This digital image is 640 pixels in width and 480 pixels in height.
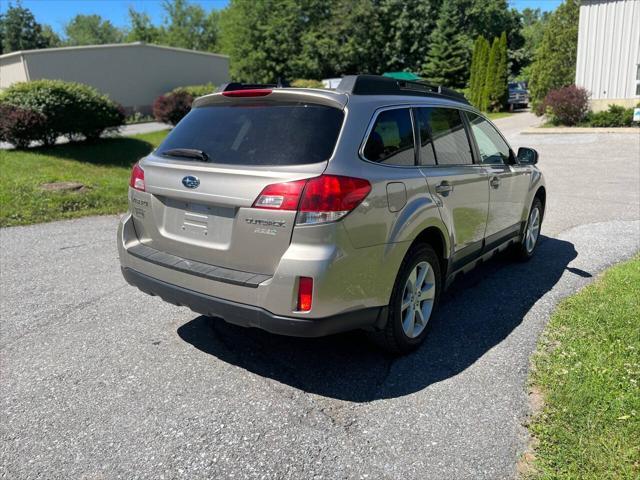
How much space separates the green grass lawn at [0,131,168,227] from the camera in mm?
8500

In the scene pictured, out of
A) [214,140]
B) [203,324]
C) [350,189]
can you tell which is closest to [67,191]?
[203,324]

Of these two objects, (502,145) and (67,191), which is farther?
(67,191)

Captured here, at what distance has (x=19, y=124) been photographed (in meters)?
12.0

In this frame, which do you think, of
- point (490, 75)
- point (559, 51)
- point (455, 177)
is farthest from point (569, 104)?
point (455, 177)

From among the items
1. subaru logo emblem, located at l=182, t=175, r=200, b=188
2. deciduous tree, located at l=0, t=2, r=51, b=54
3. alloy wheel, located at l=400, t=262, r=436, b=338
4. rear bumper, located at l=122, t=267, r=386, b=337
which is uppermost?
deciduous tree, located at l=0, t=2, r=51, b=54

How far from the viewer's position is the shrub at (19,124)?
11.8 m

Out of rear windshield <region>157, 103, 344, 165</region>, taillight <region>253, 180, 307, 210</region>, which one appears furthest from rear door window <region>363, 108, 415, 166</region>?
taillight <region>253, 180, 307, 210</region>

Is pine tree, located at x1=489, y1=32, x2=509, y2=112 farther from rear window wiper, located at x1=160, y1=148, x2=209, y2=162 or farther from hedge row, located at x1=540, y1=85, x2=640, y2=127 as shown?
rear window wiper, located at x1=160, y1=148, x2=209, y2=162

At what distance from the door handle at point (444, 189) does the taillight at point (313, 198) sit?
42.3 inches

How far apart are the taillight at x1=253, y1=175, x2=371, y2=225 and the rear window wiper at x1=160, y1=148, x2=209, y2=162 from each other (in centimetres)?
65

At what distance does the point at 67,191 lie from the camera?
941cm

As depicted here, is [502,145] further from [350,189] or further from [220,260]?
[220,260]

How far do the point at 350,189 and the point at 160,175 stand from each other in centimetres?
133

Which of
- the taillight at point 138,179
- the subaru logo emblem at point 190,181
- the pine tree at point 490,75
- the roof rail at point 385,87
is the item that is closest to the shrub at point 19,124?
the taillight at point 138,179
